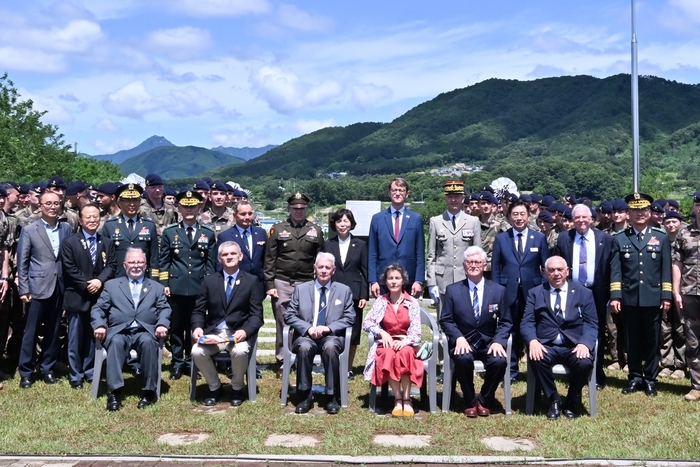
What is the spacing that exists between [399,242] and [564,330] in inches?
77.6

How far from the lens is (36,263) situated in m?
7.21

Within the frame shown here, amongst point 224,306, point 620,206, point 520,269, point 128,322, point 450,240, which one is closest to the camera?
point 128,322

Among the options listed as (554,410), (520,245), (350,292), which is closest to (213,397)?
(350,292)

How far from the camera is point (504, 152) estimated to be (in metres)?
124

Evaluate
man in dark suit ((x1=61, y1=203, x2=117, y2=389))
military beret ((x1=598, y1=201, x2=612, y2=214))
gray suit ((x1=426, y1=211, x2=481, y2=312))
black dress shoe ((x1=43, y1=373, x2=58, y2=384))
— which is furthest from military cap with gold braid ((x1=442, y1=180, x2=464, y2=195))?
black dress shoe ((x1=43, y1=373, x2=58, y2=384))

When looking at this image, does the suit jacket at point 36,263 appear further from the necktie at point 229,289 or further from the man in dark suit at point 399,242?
the man in dark suit at point 399,242

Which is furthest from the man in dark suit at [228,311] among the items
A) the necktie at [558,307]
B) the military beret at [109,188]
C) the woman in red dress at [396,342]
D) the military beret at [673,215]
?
the military beret at [673,215]

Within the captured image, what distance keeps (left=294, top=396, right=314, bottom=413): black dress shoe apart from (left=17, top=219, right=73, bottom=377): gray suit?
2.86 metres

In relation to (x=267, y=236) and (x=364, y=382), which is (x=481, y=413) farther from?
(x=267, y=236)

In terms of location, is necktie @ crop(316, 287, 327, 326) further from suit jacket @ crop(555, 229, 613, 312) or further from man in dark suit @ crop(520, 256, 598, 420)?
suit jacket @ crop(555, 229, 613, 312)

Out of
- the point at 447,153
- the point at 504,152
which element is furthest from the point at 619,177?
the point at 447,153

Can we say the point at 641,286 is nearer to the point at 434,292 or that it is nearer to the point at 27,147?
the point at 434,292

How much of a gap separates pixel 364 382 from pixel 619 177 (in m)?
69.0

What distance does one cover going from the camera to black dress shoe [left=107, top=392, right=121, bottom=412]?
20.6 ft
